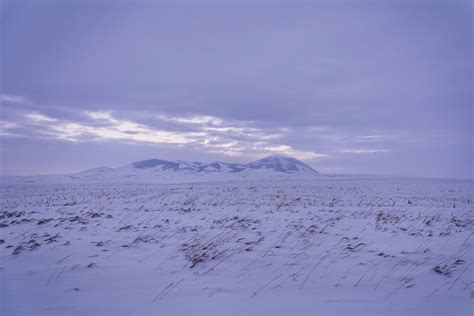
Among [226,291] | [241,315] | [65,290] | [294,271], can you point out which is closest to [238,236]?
[294,271]

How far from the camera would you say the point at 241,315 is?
177 inches

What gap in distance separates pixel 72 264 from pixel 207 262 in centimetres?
299

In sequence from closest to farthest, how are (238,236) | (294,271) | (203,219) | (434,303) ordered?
(434,303) < (294,271) < (238,236) < (203,219)

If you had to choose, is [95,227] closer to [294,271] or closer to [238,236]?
[238,236]

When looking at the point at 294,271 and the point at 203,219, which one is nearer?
the point at 294,271

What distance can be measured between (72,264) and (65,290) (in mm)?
1251

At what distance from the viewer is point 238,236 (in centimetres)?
862

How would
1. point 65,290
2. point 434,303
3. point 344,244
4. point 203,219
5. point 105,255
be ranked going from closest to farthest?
point 434,303
point 65,290
point 105,255
point 344,244
point 203,219

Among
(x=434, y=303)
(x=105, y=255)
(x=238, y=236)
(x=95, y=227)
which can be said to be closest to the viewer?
(x=434, y=303)

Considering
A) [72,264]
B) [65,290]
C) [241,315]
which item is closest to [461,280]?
[241,315]

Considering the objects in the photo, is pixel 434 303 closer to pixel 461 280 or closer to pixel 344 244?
pixel 461 280

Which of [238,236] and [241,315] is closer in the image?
[241,315]

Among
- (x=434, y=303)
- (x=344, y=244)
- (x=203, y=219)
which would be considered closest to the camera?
(x=434, y=303)

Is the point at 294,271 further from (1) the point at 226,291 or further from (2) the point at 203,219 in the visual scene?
(2) the point at 203,219
